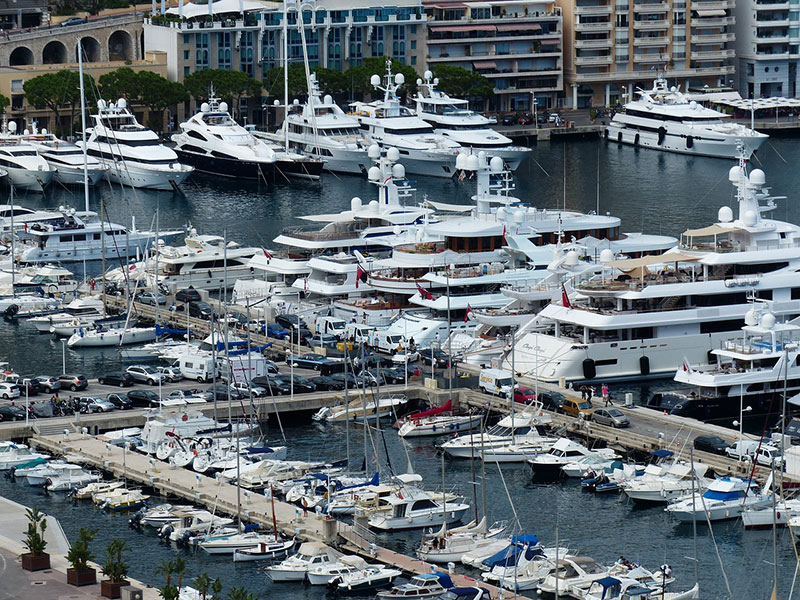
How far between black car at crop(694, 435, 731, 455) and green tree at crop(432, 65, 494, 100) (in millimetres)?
76343

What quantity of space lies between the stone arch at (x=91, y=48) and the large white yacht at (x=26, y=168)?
85.9 feet

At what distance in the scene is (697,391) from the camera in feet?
211

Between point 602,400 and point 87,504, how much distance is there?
51.2 feet

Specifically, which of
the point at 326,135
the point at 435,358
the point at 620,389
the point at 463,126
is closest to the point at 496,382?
the point at 435,358

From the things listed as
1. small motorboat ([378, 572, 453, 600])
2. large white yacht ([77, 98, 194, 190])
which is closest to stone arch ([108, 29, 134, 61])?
large white yacht ([77, 98, 194, 190])

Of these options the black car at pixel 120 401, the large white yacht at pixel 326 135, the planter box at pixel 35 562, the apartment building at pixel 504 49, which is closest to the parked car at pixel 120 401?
the black car at pixel 120 401

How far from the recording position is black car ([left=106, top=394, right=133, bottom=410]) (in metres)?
63.7

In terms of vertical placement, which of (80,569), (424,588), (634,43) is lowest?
(424,588)

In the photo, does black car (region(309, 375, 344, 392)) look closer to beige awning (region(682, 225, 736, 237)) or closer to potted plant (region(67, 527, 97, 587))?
beige awning (region(682, 225, 736, 237))

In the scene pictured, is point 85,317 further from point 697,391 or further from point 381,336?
point 697,391

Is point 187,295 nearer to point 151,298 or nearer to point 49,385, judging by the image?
point 151,298

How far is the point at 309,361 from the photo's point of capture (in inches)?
2704

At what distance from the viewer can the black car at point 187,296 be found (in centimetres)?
8000

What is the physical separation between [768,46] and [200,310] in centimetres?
7328
